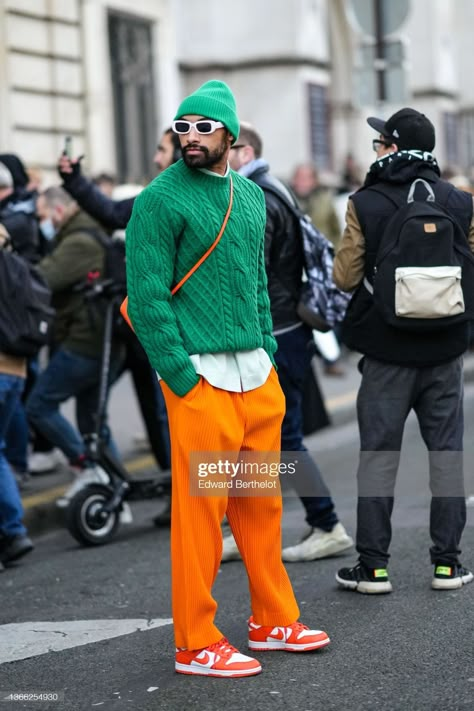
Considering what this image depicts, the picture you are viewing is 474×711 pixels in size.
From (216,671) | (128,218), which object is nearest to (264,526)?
(216,671)

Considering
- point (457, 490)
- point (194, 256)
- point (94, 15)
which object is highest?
point (94, 15)

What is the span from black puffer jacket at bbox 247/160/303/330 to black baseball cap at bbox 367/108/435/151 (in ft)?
2.76

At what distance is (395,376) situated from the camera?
18.9 feet

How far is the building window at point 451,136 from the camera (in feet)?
89.1

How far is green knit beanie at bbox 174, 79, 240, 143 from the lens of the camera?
4715 millimetres

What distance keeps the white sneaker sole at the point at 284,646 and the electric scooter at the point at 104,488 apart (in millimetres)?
2497

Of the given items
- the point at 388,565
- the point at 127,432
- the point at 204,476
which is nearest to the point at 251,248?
the point at 204,476

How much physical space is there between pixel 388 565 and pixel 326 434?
16.2ft

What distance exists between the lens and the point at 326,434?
11.2m

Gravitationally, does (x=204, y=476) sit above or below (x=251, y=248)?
below

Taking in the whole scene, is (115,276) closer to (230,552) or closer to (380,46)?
(230,552)

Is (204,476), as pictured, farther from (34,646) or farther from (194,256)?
(34,646)

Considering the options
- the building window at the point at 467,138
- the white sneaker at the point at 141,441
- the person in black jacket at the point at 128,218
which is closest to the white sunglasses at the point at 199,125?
the person in black jacket at the point at 128,218

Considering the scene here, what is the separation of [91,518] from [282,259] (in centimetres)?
182
